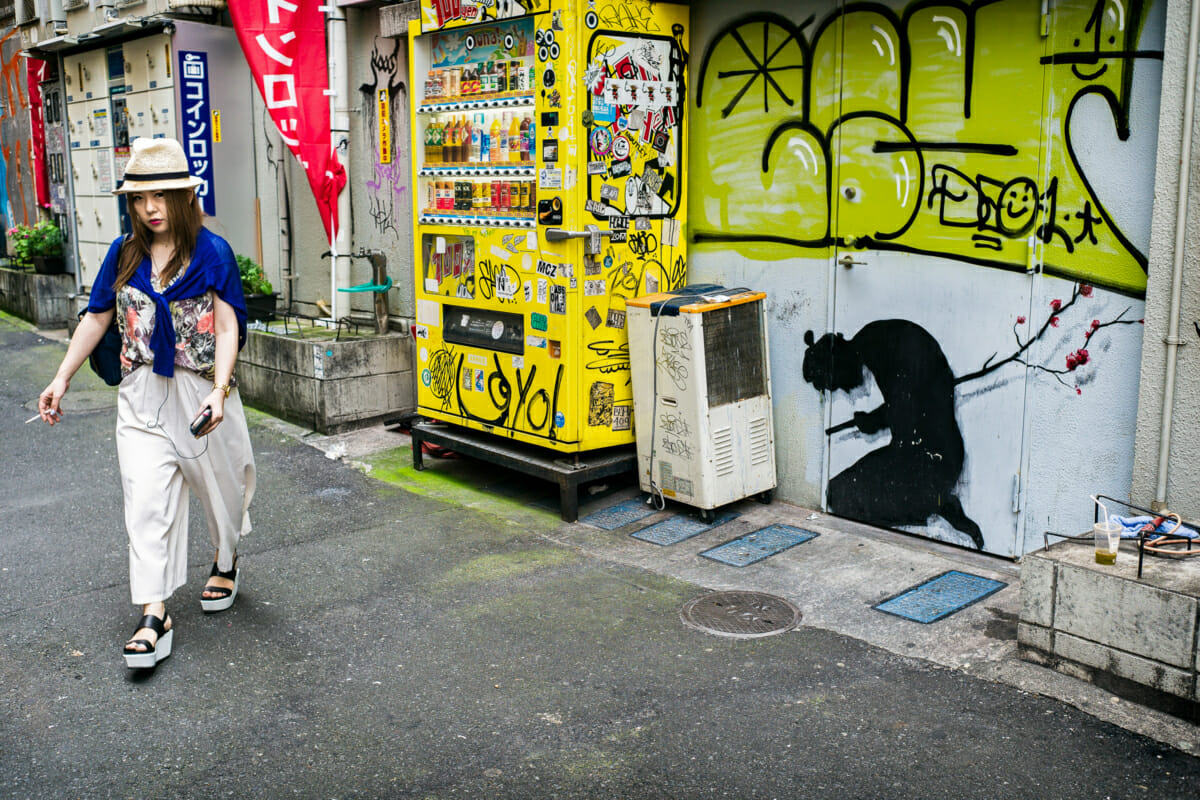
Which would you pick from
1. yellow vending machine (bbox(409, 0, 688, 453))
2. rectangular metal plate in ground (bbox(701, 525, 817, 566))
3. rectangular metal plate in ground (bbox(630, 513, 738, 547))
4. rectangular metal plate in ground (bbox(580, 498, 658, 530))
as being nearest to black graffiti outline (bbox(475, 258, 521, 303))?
yellow vending machine (bbox(409, 0, 688, 453))

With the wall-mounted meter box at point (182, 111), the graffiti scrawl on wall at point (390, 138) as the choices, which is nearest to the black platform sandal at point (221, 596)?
the graffiti scrawl on wall at point (390, 138)

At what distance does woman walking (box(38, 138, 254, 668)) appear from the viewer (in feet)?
14.8

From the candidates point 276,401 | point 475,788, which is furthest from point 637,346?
point 276,401

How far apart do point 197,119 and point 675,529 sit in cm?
662

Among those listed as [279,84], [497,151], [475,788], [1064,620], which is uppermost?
[279,84]

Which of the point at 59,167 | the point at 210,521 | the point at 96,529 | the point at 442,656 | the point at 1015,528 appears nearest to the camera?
the point at 442,656

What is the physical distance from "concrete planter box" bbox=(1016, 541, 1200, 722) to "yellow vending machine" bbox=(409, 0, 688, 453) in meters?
2.80

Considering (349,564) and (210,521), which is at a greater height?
(210,521)

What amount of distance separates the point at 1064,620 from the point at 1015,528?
4.12 ft

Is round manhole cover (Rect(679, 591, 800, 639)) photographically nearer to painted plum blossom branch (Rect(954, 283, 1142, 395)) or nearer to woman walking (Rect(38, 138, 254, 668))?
painted plum blossom branch (Rect(954, 283, 1142, 395))

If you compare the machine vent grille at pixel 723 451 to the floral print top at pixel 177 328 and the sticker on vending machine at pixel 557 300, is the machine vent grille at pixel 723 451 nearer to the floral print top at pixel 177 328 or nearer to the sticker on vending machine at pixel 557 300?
the sticker on vending machine at pixel 557 300

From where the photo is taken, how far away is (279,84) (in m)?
8.37

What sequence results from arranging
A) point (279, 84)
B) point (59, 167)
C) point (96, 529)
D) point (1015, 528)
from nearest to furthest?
point (1015, 528), point (96, 529), point (279, 84), point (59, 167)

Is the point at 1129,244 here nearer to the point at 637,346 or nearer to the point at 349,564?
the point at 637,346
